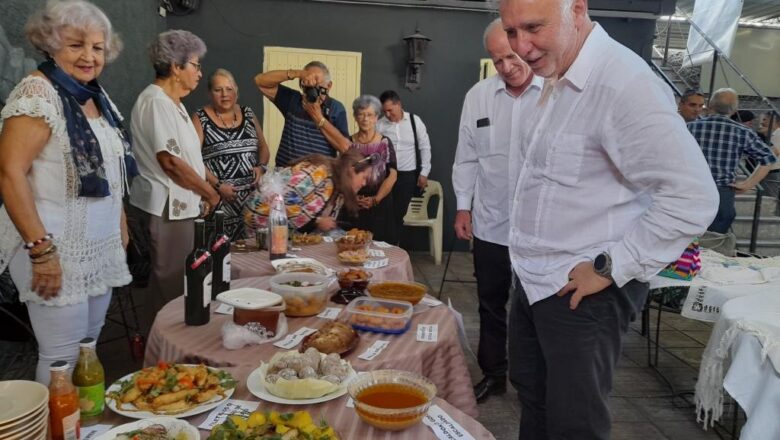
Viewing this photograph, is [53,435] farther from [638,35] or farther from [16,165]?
[638,35]

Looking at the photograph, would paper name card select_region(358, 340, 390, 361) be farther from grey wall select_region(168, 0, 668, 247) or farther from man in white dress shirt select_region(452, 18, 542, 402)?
grey wall select_region(168, 0, 668, 247)

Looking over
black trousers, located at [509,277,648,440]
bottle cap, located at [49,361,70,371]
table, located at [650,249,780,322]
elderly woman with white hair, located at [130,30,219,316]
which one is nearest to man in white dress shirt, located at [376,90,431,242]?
elderly woman with white hair, located at [130,30,219,316]

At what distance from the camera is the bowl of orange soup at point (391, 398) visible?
1079 millimetres

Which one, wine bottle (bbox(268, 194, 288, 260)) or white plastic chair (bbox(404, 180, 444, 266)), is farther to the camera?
white plastic chair (bbox(404, 180, 444, 266))

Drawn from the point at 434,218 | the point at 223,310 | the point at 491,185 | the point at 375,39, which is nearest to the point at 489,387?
the point at 491,185

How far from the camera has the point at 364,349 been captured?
1.50m

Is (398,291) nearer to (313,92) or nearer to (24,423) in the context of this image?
(24,423)

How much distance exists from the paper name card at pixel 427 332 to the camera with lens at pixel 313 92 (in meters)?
2.07

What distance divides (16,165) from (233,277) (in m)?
1.06

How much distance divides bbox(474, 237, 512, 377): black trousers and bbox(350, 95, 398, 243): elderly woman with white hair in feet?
4.62

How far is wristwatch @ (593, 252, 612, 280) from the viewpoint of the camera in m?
1.21

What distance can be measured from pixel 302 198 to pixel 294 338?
50.1 inches

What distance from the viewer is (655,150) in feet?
3.69

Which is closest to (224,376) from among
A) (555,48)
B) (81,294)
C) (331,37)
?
(81,294)
